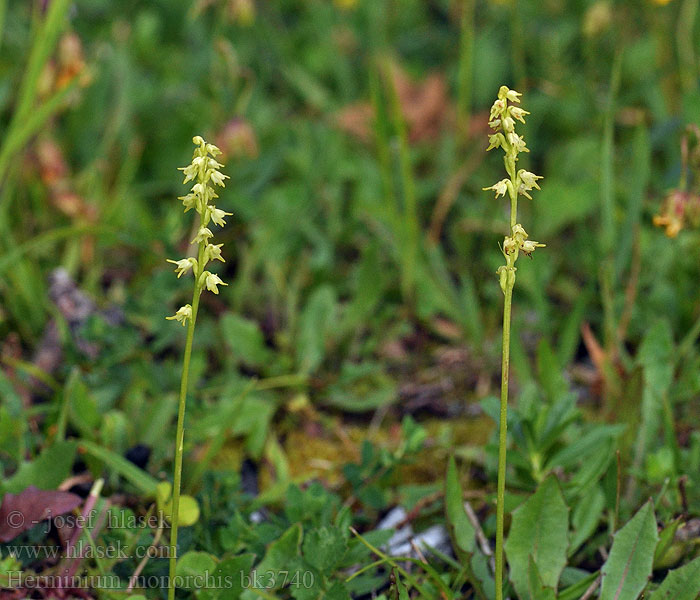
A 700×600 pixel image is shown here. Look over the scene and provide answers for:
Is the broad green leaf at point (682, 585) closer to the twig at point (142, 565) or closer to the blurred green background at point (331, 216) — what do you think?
the blurred green background at point (331, 216)

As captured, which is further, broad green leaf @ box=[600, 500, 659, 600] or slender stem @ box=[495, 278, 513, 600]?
broad green leaf @ box=[600, 500, 659, 600]

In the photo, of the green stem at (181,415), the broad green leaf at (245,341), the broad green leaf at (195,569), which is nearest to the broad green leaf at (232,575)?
Answer: the broad green leaf at (195,569)

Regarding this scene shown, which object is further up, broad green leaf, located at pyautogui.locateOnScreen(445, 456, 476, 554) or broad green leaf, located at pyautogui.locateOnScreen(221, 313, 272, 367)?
broad green leaf, located at pyautogui.locateOnScreen(221, 313, 272, 367)

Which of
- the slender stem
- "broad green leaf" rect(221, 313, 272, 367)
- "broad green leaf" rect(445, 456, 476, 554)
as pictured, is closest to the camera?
the slender stem

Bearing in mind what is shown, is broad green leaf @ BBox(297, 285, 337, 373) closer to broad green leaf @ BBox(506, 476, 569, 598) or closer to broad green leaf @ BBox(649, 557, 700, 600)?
broad green leaf @ BBox(506, 476, 569, 598)

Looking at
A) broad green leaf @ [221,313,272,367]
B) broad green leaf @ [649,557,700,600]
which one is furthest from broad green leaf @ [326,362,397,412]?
broad green leaf @ [649,557,700,600]

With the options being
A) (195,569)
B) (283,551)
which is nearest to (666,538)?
(283,551)
